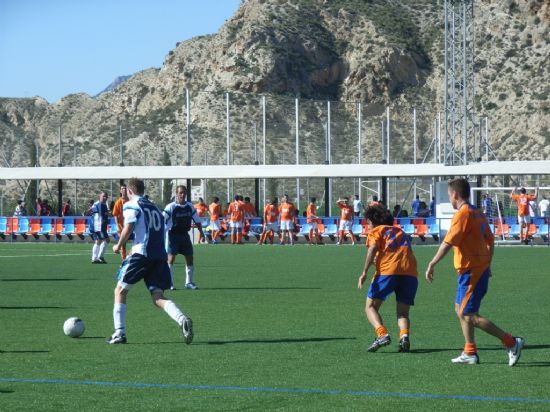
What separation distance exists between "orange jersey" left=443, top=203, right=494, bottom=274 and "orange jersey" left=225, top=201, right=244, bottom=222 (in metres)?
35.5

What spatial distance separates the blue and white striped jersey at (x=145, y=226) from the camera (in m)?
13.8

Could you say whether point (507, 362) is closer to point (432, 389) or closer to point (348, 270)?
point (432, 389)

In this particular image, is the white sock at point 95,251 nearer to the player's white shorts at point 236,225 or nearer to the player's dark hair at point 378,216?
the player's white shorts at point 236,225

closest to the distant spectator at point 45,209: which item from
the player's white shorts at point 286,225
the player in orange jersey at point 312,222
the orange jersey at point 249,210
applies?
the orange jersey at point 249,210

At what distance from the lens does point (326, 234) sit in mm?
50625

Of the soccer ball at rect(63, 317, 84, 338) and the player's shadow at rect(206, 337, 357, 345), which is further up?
the soccer ball at rect(63, 317, 84, 338)

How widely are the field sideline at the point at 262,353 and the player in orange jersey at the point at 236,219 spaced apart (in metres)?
22.8

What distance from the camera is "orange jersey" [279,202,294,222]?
156ft

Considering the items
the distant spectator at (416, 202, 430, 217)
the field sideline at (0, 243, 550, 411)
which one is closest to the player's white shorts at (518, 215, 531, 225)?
the distant spectator at (416, 202, 430, 217)

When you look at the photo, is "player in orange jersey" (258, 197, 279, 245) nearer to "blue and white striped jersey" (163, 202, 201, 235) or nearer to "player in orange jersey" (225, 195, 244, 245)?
"player in orange jersey" (225, 195, 244, 245)

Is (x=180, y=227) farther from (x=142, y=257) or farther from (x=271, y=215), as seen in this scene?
(x=271, y=215)

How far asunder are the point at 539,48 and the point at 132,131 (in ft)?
113

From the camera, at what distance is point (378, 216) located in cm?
1307

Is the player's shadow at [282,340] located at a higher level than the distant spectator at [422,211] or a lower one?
lower
